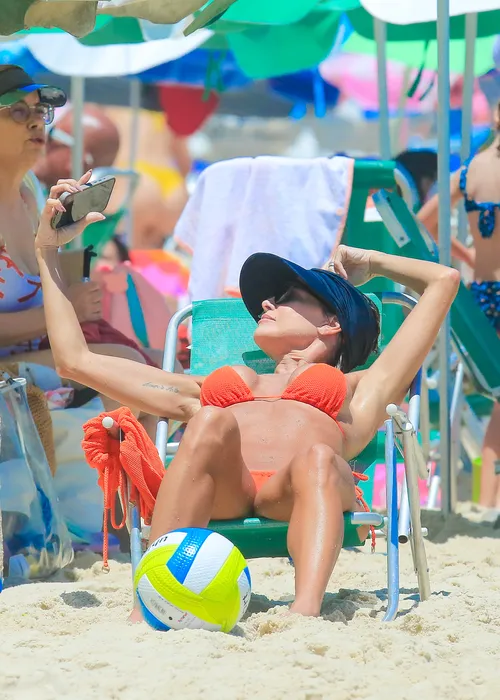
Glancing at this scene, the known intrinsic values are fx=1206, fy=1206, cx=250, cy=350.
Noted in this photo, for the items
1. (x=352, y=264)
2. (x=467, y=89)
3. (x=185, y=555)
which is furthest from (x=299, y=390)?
(x=467, y=89)

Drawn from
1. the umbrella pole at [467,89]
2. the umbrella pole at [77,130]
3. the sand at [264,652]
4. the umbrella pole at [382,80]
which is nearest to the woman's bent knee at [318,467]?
the sand at [264,652]

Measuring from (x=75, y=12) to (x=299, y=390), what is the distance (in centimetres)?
128

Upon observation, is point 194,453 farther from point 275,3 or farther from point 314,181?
point 275,3

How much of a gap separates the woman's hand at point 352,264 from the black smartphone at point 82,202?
0.80 meters

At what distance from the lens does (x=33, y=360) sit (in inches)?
187

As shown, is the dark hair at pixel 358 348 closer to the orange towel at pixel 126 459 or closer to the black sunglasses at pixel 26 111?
the orange towel at pixel 126 459

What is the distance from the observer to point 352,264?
4105mm

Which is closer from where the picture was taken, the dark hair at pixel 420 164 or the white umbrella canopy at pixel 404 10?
the white umbrella canopy at pixel 404 10

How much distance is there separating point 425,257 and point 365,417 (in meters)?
1.55

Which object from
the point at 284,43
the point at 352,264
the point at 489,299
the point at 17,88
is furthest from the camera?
the point at 284,43

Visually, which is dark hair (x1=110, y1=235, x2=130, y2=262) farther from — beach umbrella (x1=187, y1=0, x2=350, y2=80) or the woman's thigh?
the woman's thigh

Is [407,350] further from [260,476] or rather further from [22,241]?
[22,241]

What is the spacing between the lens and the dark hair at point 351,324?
12.8 feet

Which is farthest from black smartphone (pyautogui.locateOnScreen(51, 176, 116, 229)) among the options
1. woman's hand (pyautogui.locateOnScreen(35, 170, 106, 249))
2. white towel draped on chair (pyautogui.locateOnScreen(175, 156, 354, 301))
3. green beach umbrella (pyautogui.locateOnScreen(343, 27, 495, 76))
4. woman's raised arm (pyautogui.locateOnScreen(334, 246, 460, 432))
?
green beach umbrella (pyautogui.locateOnScreen(343, 27, 495, 76))
